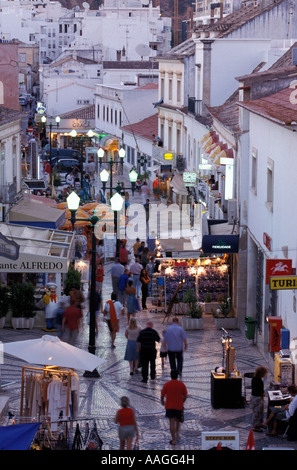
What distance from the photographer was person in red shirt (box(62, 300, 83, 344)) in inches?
838

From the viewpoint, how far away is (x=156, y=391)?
18.3 m

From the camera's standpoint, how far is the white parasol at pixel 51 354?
15.1 metres

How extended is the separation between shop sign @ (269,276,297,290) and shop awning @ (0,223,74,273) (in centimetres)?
795

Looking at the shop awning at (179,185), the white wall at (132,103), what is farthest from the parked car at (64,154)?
the shop awning at (179,185)

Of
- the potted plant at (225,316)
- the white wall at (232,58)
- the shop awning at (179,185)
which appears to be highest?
the white wall at (232,58)

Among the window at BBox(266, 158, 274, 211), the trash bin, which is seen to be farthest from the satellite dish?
the window at BBox(266, 158, 274, 211)

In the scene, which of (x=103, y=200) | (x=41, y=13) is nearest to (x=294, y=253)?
(x=103, y=200)

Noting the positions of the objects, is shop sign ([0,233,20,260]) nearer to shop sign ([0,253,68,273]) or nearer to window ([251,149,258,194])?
shop sign ([0,253,68,273])

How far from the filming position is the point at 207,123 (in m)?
39.1

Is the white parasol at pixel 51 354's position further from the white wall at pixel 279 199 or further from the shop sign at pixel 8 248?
the shop sign at pixel 8 248

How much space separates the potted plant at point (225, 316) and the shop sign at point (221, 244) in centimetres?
143
